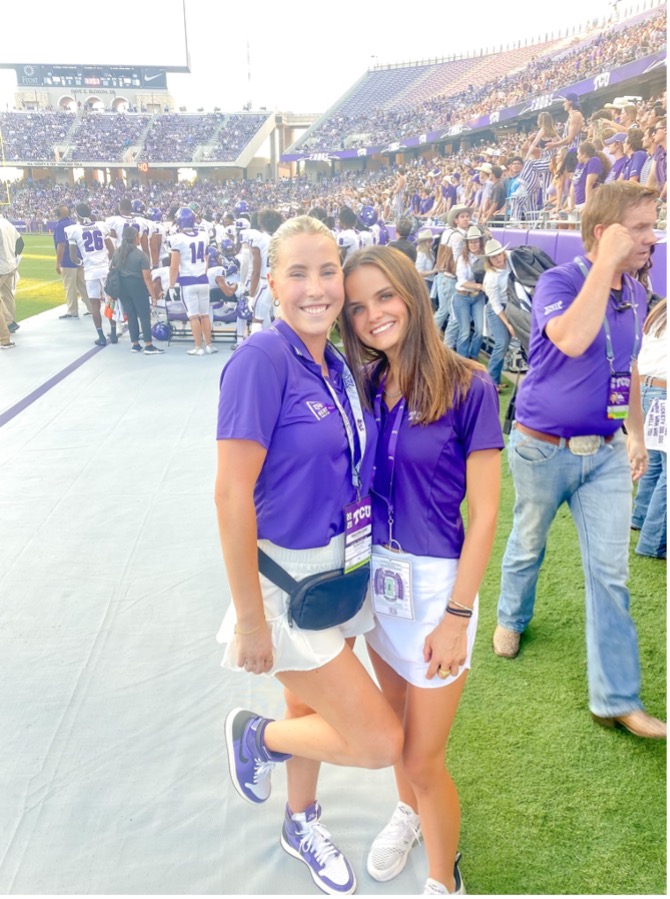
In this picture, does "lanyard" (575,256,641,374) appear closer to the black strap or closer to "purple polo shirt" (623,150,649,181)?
the black strap

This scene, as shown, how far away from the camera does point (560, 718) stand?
2.45m

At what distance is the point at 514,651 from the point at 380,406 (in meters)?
1.61

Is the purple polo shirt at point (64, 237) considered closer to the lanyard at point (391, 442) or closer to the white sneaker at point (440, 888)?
the lanyard at point (391, 442)

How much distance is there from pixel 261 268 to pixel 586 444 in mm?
6784

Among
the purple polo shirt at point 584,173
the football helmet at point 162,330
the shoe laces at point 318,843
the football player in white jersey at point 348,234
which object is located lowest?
the shoe laces at point 318,843

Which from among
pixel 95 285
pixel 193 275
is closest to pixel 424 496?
pixel 193 275

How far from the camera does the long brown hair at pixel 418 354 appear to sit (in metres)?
1.55

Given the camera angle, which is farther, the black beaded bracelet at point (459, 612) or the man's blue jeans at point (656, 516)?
the man's blue jeans at point (656, 516)

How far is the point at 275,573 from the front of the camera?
5.07 ft

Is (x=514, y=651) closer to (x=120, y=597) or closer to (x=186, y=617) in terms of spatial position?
(x=186, y=617)

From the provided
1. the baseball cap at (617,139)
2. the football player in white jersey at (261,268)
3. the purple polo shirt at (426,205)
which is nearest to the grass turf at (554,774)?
the football player in white jersey at (261,268)

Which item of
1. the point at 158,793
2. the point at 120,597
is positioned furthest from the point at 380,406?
the point at 120,597

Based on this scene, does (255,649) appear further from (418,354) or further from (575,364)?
(575,364)

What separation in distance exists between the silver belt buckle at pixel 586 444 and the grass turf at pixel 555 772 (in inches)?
38.8
